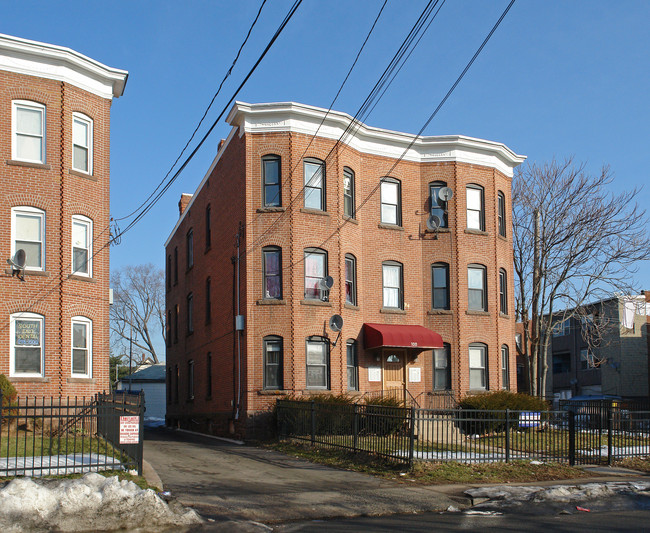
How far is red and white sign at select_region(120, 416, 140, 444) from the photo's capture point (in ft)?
43.0

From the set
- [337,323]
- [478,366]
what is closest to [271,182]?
[337,323]

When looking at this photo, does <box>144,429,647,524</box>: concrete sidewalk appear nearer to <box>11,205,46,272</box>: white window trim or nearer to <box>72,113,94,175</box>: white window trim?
<box>11,205,46,272</box>: white window trim

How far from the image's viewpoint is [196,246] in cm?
3331

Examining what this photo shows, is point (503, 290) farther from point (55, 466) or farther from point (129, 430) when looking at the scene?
point (55, 466)

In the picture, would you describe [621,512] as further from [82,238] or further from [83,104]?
[83,104]

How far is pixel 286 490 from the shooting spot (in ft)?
43.7

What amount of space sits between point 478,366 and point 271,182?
11135mm

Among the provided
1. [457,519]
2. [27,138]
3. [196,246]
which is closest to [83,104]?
[27,138]

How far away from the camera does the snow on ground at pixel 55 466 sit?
12.1 meters

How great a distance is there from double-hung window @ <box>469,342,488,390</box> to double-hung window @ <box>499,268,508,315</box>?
2.39m

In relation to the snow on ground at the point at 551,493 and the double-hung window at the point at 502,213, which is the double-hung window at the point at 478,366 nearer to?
the double-hung window at the point at 502,213

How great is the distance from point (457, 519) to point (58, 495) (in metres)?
5.88

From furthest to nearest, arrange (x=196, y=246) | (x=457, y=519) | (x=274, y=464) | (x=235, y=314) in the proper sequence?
1. (x=196, y=246)
2. (x=235, y=314)
3. (x=274, y=464)
4. (x=457, y=519)

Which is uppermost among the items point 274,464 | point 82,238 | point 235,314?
point 82,238
